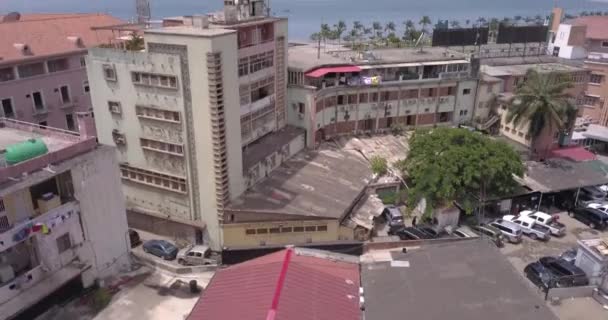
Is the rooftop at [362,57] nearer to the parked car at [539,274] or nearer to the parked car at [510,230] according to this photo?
the parked car at [510,230]

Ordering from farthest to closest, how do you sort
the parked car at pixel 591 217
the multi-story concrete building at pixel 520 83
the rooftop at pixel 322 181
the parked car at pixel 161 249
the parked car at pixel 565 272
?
the multi-story concrete building at pixel 520 83
the parked car at pixel 591 217
the rooftop at pixel 322 181
the parked car at pixel 161 249
the parked car at pixel 565 272

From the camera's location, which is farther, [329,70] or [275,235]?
[329,70]

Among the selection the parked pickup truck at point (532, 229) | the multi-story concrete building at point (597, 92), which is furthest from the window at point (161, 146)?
the multi-story concrete building at point (597, 92)

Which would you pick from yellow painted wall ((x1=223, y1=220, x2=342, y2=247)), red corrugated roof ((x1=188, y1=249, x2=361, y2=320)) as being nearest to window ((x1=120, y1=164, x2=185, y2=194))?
yellow painted wall ((x1=223, y1=220, x2=342, y2=247))

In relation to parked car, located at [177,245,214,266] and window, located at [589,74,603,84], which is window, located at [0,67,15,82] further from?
window, located at [589,74,603,84]

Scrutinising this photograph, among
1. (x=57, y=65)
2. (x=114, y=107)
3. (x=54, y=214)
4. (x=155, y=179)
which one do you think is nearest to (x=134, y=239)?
(x=155, y=179)

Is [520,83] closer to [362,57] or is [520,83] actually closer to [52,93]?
[362,57]
